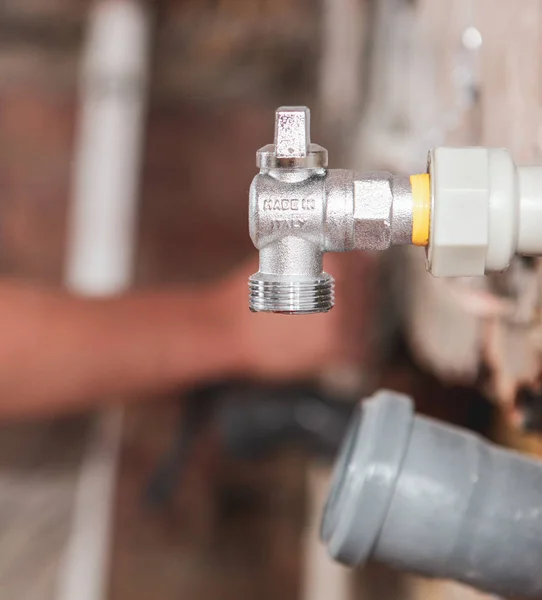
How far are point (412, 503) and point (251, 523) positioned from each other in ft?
2.54

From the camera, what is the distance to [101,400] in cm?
80

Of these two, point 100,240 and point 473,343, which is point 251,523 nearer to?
point 100,240

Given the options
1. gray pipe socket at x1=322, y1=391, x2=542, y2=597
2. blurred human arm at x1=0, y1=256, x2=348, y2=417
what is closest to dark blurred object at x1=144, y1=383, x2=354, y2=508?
blurred human arm at x1=0, y1=256, x2=348, y2=417

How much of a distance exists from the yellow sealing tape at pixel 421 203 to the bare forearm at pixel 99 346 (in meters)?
0.53

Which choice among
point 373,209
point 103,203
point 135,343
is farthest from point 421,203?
point 103,203

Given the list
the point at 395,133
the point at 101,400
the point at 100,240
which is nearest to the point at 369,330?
the point at 395,133

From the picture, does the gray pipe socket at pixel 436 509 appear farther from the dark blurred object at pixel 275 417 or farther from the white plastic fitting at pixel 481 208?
the dark blurred object at pixel 275 417

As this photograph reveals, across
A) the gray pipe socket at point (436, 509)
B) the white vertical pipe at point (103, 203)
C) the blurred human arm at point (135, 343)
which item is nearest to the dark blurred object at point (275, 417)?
the blurred human arm at point (135, 343)

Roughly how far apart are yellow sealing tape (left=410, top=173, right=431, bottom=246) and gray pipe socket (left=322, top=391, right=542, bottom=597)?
11 centimetres

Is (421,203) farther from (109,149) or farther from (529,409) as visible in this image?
(109,149)

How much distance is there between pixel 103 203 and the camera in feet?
3.20

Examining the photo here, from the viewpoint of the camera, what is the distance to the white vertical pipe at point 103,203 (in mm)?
962

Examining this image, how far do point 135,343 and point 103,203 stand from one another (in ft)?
0.99

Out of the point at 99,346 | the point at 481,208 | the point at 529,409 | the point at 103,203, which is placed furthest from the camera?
the point at 103,203
